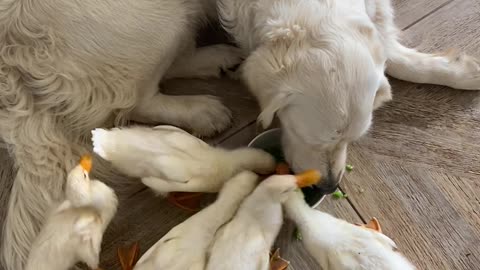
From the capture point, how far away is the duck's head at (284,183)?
116cm

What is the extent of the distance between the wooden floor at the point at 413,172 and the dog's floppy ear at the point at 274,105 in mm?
292

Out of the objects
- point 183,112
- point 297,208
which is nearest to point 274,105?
point 297,208

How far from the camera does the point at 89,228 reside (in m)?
1.16

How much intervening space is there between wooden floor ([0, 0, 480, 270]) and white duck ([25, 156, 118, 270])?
0.77 ft

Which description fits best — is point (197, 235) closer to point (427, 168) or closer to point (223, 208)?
point (223, 208)

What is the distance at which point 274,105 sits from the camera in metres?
1.17

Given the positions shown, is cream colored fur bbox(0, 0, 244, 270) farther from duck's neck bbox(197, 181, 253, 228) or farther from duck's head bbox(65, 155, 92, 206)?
duck's neck bbox(197, 181, 253, 228)

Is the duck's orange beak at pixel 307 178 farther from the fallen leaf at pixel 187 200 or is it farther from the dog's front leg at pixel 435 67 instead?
the dog's front leg at pixel 435 67

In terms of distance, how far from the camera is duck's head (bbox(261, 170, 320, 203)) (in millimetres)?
1164

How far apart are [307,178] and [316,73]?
21 centimetres

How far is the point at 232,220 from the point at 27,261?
39cm

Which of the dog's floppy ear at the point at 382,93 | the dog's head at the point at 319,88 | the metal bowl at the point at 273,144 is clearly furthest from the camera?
the metal bowl at the point at 273,144

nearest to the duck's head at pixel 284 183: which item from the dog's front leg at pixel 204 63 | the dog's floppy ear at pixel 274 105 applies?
the dog's floppy ear at pixel 274 105

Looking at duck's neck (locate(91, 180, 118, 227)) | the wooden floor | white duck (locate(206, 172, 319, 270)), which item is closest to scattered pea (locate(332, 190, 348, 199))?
the wooden floor
